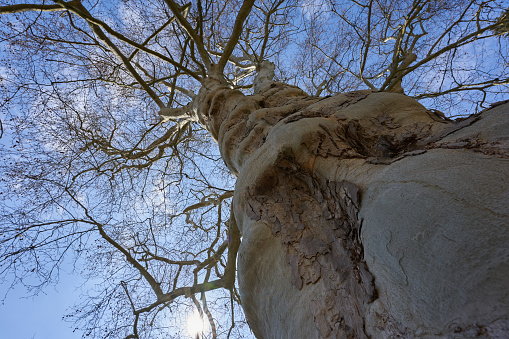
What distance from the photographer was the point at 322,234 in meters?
1.11

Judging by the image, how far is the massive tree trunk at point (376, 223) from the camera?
0.55 metres

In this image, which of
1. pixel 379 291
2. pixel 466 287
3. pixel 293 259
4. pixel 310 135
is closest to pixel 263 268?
pixel 293 259

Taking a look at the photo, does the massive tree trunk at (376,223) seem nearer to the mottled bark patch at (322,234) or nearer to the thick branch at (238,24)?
the mottled bark patch at (322,234)

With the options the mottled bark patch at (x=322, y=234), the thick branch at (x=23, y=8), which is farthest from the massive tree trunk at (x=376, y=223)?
the thick branch at (x=23, y=8)

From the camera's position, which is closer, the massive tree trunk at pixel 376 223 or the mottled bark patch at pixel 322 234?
the massive tree trunk at pixel 376 223

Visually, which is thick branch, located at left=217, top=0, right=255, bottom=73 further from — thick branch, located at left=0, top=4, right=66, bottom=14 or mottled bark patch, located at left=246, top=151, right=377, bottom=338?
mottled bark patch, located at left=246, top=151, right=377, bottom=338

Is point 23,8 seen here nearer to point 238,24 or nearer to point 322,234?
point 238,24

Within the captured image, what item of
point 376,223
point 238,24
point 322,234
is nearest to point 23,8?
point 238,24

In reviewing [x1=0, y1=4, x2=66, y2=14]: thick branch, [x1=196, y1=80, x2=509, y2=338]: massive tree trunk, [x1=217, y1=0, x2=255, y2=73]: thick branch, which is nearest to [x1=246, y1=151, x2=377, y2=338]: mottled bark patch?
[x1=196, y1=80, x2=509, y2=338]: massive tree trunk

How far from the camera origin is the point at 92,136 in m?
4.22

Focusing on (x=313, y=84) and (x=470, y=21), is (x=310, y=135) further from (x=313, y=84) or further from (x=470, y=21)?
(x=313, y=84)

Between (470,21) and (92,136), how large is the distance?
5.48m

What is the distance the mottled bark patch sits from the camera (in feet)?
2.73

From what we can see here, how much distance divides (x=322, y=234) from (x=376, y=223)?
0.35 meters
